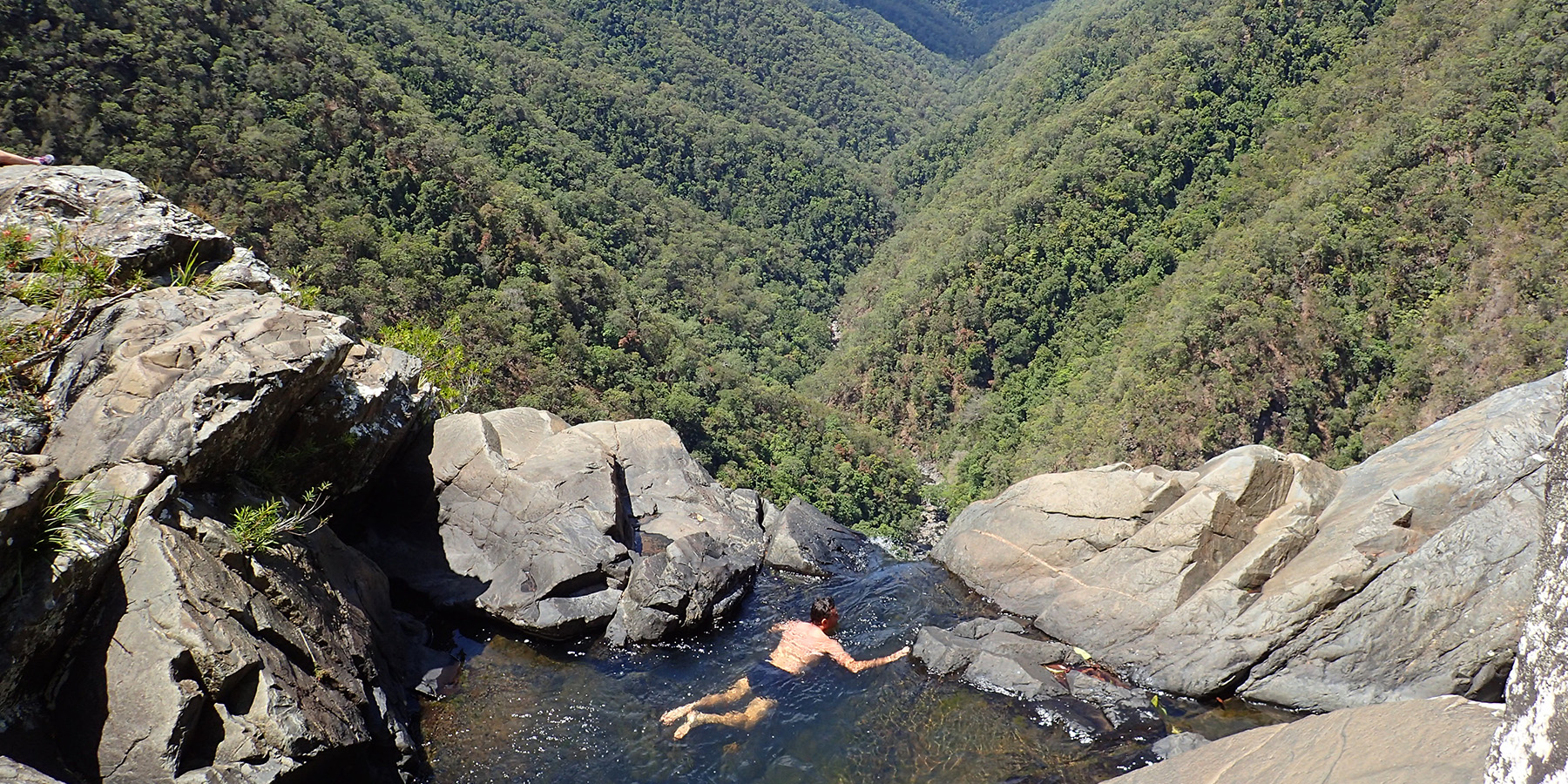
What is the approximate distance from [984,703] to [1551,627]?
1173 cm

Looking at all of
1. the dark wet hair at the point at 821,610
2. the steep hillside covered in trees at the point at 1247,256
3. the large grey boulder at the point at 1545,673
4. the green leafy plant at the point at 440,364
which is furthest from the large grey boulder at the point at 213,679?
the steep hillside covered in trees at the point at 1247,256

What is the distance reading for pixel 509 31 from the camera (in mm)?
98625

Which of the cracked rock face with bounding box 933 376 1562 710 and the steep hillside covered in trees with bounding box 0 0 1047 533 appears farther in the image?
the steep hillside covered in trees with bounding box 0 0 1047 533

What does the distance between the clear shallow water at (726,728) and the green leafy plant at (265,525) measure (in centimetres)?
339

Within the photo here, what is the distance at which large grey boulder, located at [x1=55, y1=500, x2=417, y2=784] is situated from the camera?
7.91 m

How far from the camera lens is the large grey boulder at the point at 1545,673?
2.16m

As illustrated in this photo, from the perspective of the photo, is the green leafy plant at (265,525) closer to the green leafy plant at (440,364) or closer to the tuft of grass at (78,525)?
the tuft of grass at (78,525)

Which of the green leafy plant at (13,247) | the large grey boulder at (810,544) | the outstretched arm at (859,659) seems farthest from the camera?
the large grey boulder at (810,544)

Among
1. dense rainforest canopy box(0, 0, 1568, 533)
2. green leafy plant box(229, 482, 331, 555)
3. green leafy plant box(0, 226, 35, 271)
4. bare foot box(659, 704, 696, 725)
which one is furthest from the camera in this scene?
dense rainforest canopy box(0, 0, 1568, 533)

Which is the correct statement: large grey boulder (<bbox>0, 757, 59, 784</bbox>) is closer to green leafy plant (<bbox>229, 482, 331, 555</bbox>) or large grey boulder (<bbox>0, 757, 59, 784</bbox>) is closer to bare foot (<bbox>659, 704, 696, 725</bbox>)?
green leafy plant (<bbox>229, 482, 331, 555</bbox>)

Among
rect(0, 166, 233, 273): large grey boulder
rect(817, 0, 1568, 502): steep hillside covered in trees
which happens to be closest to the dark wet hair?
rect(0, 166, 233, 273): large grey boulder

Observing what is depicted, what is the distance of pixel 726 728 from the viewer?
12523 mm

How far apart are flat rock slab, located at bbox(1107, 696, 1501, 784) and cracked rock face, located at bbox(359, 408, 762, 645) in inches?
411

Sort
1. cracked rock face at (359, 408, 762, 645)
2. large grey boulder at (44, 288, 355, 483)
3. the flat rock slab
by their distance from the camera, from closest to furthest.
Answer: the flat rock slab → large grey boulder at (44, 288, 355, 483) → cracked rock face at (359, 408, 762, 645)
